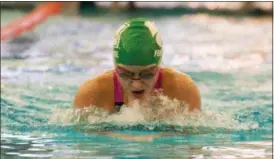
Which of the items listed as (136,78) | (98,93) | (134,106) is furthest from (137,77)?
(98,93)

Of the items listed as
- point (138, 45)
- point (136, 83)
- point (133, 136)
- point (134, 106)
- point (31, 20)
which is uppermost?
point (31, 20)

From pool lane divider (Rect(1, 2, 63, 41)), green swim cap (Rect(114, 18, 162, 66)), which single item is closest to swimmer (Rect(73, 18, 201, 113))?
green swim cap (Rect(114, 18, 162, 66))

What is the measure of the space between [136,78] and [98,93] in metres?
0.38

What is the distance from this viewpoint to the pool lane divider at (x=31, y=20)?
396 inches

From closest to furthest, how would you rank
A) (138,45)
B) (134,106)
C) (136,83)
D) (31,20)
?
(136,83) < (138,45) < (134,106) < (31,20)

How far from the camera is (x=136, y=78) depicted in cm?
375

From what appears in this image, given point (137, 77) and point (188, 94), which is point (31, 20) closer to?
point (188, 94)

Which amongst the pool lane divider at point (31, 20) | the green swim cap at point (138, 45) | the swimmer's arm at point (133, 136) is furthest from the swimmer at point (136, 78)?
the pool lane divider at point (31, 20)

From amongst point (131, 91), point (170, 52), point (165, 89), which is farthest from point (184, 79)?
point (170, 52)

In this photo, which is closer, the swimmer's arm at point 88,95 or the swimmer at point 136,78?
the swimmer at point 136,78

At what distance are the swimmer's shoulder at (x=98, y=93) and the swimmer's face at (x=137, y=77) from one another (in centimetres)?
22

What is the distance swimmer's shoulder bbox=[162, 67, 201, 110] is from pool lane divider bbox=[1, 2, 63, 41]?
19.0 ft

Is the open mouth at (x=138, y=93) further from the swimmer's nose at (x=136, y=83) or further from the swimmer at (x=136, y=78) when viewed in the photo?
the swimmer's nose at (x=136, y=83)

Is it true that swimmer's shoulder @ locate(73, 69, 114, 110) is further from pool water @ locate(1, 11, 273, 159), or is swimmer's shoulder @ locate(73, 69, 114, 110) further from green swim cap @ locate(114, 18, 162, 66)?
green swim cap @ locate(114, 18, 162, 66)
